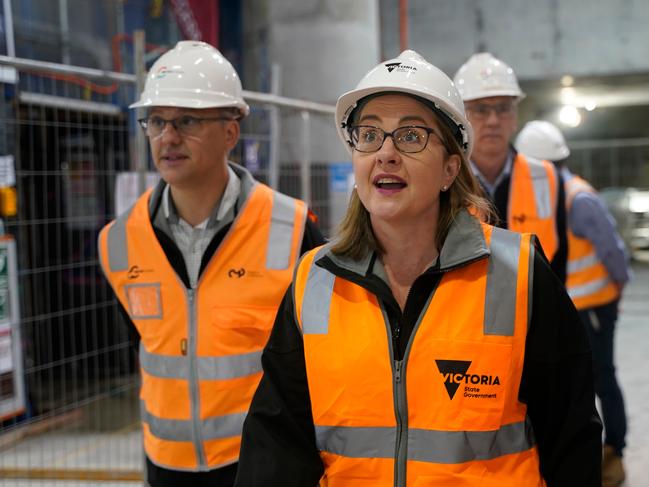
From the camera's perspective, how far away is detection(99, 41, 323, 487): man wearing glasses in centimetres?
286

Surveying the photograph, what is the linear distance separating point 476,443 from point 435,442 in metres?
0.10

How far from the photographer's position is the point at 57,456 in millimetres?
5332

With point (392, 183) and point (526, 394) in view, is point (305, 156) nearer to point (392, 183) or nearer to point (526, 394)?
point (392, 183)

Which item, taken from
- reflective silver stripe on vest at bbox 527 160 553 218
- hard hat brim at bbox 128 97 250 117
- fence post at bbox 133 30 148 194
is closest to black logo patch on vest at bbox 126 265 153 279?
hard hat brim at bbox 128 97 250 117

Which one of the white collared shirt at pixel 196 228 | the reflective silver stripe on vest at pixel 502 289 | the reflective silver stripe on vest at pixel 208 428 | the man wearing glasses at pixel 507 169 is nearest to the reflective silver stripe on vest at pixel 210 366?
the reflective silver stripe on vest at pixel 208 428

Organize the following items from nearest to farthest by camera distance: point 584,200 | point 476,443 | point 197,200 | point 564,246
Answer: point 476,443 → point 197,200 → point 564,246 → point 584,200

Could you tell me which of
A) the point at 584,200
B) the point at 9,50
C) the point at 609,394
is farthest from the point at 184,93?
the point at 9,50

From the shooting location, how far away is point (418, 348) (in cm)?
188

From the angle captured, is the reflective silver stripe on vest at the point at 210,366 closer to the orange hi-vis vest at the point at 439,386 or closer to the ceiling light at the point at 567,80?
the orange hi-vis vest at the point at 439,386

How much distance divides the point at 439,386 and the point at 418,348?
107 millimetres

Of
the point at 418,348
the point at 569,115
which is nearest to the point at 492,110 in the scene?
the point at 418,348

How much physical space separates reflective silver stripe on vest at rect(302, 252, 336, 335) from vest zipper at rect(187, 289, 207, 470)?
0.95 meters

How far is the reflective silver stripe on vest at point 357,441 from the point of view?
1883mm

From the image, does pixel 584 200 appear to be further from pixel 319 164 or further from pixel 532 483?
pixel 532 483
